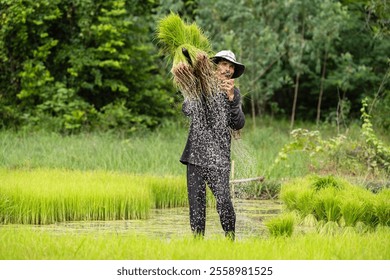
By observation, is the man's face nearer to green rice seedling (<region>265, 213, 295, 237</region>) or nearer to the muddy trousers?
the muddy trousers

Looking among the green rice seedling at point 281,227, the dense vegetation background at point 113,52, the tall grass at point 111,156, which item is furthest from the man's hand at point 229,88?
the dense vegetation background at point 113,52

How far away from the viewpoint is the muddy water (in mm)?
7367

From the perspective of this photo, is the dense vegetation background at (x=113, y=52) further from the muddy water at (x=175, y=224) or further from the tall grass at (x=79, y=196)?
the muddy water at (x=175, y=224)

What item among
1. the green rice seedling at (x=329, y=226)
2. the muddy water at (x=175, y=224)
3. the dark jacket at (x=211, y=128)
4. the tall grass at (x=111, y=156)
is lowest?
the muddy water at (x=175, y=224)

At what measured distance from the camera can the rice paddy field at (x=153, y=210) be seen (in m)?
5.58

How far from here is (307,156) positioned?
12797 millimetres

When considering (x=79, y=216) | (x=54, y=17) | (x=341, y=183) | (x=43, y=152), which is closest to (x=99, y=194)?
(x=79, y=216)

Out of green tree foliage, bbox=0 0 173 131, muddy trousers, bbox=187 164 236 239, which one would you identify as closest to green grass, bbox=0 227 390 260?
muddy trousers, bbox=187 164 236 239

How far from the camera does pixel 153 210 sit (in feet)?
30.4

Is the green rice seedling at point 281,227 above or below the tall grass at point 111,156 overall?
below

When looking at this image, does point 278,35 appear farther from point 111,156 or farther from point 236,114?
point 236,114

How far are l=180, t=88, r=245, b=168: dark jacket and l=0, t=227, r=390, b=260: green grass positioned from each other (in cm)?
75

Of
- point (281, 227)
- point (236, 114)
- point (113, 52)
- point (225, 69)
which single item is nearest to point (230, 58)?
point (225, 69)

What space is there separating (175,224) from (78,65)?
9032mm
